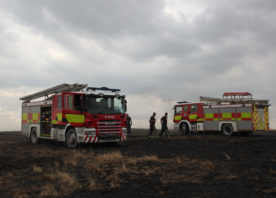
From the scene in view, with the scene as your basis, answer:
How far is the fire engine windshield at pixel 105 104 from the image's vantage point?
13148mm

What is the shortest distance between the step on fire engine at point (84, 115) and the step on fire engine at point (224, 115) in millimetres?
9929

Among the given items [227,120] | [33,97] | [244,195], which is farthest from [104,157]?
[227,120]

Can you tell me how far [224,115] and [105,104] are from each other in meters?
11.3

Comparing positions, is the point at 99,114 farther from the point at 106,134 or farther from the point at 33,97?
the point at 33,97

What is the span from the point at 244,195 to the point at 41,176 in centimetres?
482

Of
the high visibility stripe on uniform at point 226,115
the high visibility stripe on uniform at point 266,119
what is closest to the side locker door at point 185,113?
the high visibility stripe on uniform at point 226,115

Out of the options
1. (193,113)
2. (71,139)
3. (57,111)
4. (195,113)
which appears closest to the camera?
(71,139)

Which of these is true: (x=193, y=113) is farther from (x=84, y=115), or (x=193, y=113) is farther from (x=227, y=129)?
(x=84, y=115)

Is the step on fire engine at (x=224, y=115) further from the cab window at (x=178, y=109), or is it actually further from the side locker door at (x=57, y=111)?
the side locker door at (x=57, y=111)

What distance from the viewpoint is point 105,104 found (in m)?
13.6

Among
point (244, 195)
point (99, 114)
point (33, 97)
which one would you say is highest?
point (33, 97)

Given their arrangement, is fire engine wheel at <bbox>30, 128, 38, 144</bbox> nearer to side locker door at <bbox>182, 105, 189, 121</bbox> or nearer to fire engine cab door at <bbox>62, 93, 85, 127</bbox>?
fire engine cab door at <bbox>62, 93, 85, 127</bbox>

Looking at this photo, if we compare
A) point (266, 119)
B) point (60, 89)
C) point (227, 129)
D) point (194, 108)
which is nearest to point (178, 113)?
point (194, 108)

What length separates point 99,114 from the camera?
43.4 feet
